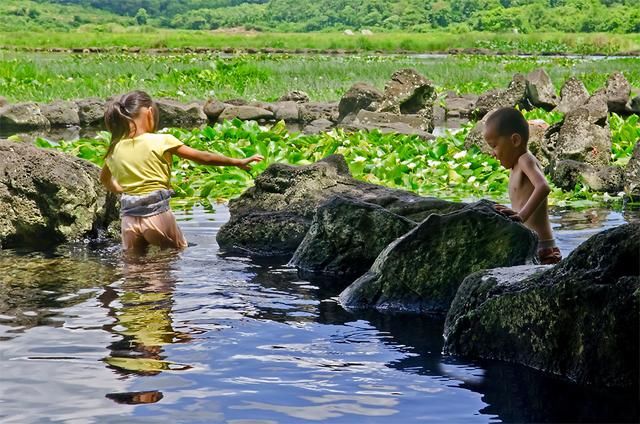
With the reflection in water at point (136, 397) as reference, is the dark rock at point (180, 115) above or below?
above

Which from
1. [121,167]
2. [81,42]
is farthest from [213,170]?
[81,42]

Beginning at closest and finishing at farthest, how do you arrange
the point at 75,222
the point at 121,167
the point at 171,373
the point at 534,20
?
the point at 171,373 < the point at 121,167 < the point at 75,222 < the point at 534,20

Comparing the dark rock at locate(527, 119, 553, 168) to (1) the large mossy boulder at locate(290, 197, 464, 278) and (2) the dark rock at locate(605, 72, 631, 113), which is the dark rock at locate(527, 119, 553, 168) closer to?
(1) the large mossy boulder at locate(290, 197, 464, 278)

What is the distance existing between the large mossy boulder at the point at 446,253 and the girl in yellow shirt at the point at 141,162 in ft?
7.21

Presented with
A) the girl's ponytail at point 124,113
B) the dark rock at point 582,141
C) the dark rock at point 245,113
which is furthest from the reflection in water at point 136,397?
the dark rock at point 245,113

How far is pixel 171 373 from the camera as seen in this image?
5.80 m

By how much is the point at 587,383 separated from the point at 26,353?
119 inches

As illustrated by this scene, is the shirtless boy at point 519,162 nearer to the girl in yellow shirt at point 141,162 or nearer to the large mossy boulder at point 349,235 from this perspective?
the large mossy boulder at point 349,235

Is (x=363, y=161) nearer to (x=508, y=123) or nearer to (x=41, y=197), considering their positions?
(x=41, y=197)

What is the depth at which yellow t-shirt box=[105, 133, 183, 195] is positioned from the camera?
30.1 ft

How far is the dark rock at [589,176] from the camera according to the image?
13.3 meters

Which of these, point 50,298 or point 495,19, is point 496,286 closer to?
point 50,298

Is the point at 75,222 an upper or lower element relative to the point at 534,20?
lower

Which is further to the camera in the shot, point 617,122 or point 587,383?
point 617,122
